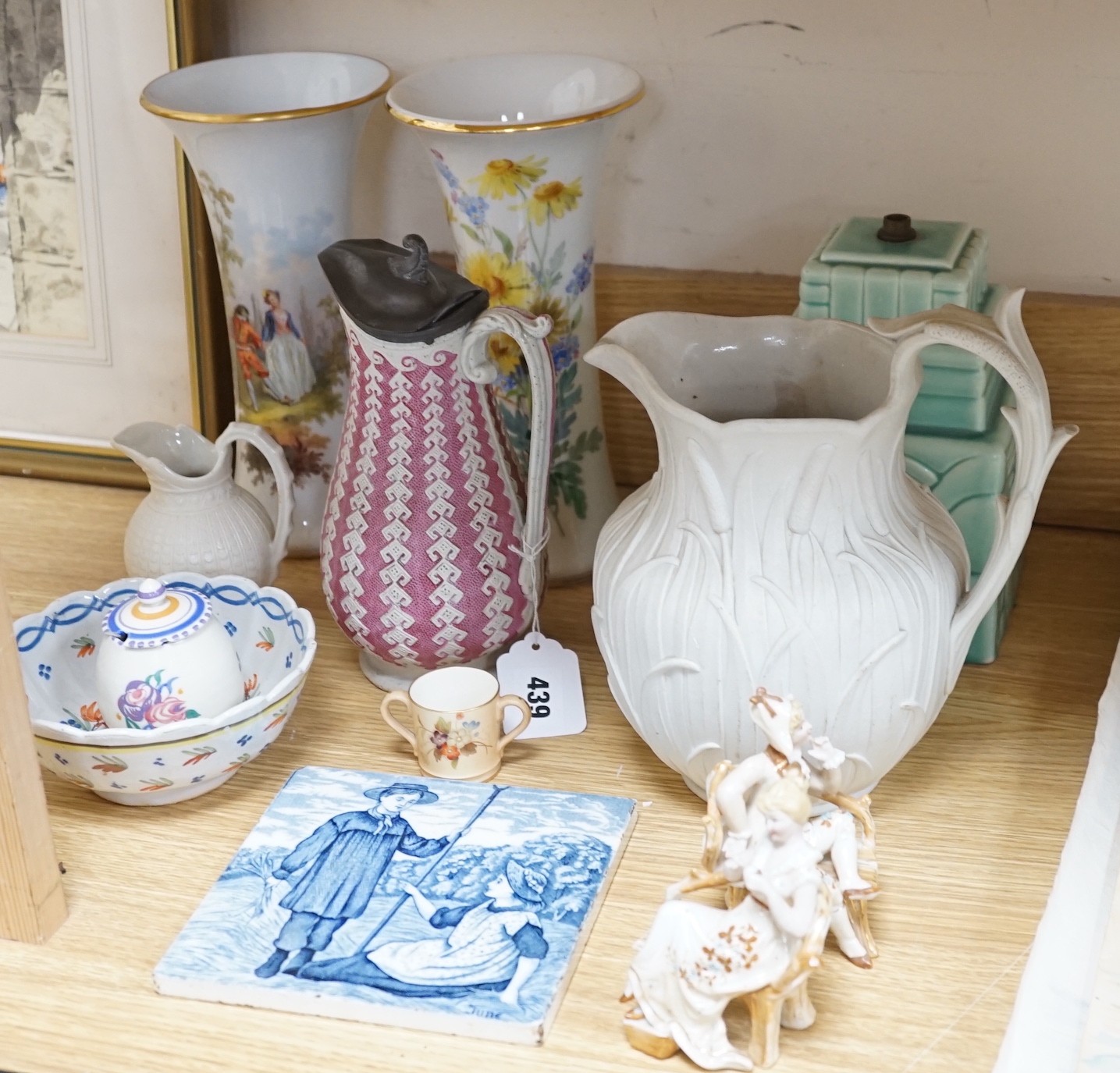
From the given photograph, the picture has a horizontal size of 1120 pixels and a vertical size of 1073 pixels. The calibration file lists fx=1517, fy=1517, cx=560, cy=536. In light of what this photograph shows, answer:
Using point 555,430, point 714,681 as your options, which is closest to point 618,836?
point 714,681

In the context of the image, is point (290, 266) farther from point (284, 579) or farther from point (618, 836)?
point (618, 836)

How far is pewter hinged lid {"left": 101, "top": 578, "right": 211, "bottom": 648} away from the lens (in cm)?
77

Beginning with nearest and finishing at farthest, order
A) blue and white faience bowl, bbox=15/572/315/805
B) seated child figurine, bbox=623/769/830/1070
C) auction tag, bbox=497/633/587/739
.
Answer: seated child figurine, bbox=623/769/830/1070 < blue and white faience bowl, bbox=15/572/315/805 < auction tag, bbox=497/633/587/739

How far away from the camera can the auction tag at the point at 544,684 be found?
2.80 feet

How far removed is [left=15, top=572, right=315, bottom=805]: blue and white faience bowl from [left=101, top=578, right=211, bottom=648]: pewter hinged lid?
0.15 feet

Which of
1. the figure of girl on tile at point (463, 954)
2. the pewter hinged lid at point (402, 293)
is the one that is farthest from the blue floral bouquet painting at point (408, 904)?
the pewter hinged lid at point (402, 293)

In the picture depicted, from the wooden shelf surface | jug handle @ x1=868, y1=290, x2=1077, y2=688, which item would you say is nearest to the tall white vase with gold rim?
the wooden shelf surface

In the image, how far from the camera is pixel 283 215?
0.93 metres

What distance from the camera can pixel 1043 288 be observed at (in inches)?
38.8

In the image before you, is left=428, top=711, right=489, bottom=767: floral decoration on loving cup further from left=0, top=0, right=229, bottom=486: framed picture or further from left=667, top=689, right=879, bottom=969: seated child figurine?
left=0, top=0, right=229, bottom=486: framed picture

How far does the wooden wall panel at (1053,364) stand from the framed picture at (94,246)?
11.2 inches

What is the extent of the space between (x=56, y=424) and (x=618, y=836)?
0.61 m

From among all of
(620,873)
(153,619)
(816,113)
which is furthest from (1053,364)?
(153,619)

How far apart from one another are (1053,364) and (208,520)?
544 millimetres
